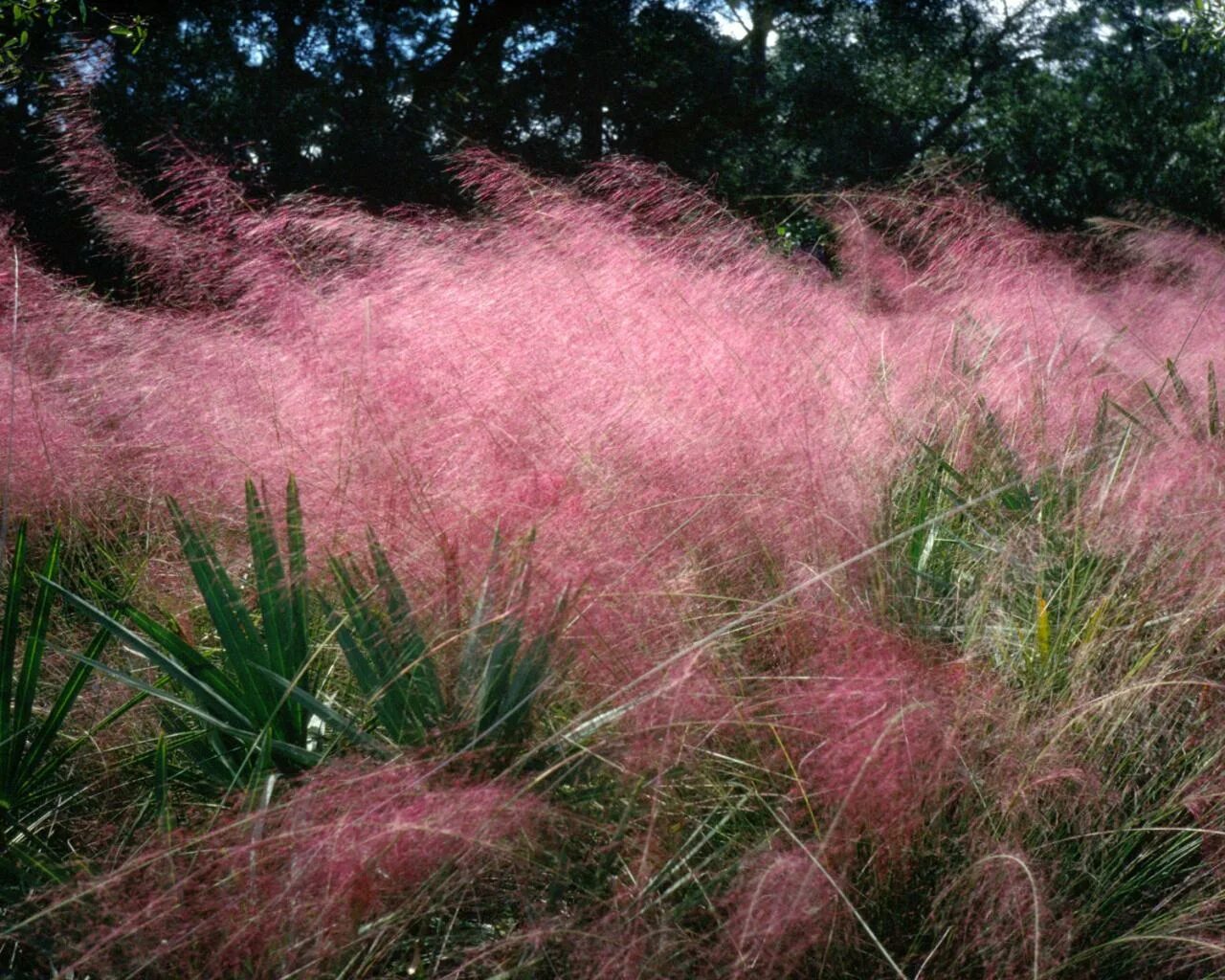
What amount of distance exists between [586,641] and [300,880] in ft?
1.61

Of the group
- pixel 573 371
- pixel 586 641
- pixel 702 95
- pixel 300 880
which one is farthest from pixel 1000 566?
pixel 702 95

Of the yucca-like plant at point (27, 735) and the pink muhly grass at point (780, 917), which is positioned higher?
the yucca-like plant at point (27, 735)

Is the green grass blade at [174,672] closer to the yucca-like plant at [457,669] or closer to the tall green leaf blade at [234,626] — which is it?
the tall green leaf blade at [234,626]

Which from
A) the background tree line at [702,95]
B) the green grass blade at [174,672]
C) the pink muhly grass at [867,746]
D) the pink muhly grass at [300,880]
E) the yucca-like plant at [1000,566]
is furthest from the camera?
the background tree line at [702,95]

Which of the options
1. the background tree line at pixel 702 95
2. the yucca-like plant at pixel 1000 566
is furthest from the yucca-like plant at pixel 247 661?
the background tree line at pixel 702 95

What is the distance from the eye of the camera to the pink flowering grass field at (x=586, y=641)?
1.25 metres

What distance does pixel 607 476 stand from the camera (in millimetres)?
1715

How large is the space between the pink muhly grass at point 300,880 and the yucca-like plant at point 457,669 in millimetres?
104

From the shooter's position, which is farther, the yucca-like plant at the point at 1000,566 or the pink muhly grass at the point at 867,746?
the yucca-like plant at the point at 1000,566

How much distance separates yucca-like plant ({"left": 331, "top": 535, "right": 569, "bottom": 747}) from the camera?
1.35 m

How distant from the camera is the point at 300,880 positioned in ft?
3.84

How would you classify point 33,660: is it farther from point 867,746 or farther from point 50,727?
point 867,746

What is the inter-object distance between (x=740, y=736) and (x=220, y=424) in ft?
3.73

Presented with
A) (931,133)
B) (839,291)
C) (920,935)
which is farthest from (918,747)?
(931,133)
